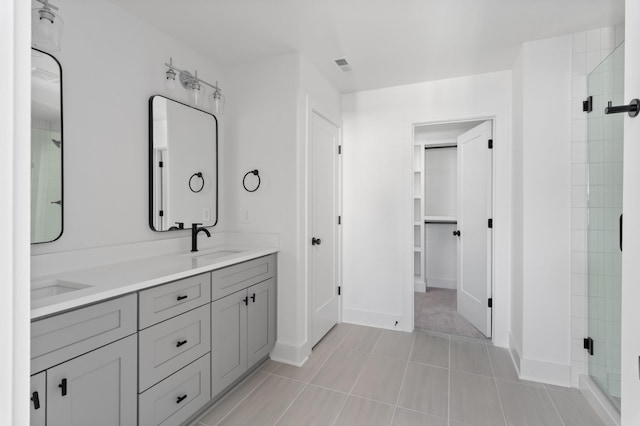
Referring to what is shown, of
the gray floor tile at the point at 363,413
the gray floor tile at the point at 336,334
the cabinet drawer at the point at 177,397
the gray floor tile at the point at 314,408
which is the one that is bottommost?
the gray floor tile at the point at 363,413

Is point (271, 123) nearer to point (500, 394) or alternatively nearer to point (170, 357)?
point (170, 357)

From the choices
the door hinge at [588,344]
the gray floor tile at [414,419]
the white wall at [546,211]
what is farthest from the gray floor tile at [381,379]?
the door hinge at [588,344]

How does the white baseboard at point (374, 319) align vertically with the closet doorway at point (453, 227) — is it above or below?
below

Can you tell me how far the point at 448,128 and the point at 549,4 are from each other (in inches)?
86.7

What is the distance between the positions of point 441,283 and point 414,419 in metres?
3.27

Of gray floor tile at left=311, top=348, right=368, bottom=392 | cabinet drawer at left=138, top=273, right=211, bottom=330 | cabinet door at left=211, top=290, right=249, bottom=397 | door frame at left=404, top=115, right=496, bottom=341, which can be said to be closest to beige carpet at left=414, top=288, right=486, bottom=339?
door frame at left=404, top=115, right=496, bottom=341

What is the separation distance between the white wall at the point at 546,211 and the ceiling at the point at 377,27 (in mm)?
282

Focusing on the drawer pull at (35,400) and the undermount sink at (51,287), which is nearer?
the drawer pull at (35,400)

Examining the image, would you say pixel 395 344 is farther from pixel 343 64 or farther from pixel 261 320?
pixel 343 64

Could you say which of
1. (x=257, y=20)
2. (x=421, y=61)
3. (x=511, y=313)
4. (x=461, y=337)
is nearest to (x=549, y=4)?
(x=421, y=61)

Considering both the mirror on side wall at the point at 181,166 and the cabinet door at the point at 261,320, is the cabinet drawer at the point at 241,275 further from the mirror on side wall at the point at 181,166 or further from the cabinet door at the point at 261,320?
the mirror on side wall at the point at 181,166

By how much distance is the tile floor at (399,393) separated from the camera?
6.49 ft

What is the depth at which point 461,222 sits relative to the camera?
363cm

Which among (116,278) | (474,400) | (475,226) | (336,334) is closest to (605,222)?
(475,226)
